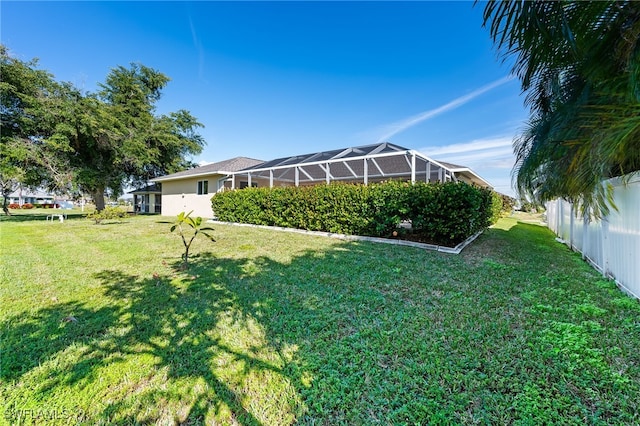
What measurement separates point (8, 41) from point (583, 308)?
2597cm

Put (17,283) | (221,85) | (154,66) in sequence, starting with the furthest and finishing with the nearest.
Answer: (154,66), (221,85), (17,283)

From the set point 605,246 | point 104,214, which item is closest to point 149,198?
point 104,214

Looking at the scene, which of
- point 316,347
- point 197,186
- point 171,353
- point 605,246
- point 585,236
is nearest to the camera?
point 171,353

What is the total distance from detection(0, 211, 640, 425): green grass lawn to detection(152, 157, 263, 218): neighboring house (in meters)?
13.4

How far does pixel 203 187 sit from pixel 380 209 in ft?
48.8

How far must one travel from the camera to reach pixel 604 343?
9.04 ft

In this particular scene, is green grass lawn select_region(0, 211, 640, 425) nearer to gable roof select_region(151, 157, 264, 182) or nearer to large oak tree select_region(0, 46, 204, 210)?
gable roof select_region(151, 157, 264, 182)

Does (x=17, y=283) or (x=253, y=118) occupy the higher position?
(x=253, y=118)

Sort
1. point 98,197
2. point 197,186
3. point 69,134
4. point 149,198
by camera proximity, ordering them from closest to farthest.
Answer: point 69,134 → point 197,186 → point 98,197 → point 149,198

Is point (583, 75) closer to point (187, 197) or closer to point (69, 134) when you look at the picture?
point (187, 197)

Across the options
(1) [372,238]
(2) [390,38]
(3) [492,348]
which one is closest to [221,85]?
(2) [390,38]

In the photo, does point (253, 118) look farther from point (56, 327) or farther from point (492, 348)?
point (492, 348)

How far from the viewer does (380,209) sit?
891cm

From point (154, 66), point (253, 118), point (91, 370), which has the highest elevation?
point (154, 66)
